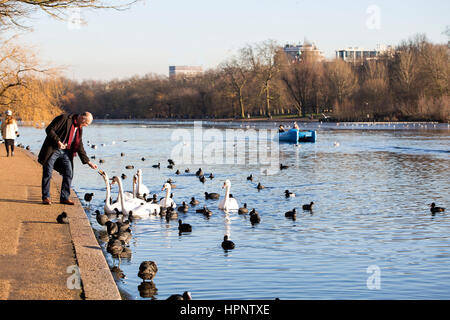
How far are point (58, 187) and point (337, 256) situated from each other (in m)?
8.15

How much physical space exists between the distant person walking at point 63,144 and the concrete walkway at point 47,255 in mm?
768

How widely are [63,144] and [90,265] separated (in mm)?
4668

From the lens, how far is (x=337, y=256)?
35.8 feet

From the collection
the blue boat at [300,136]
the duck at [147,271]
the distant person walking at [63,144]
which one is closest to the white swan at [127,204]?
the distant person walking at [63,144]

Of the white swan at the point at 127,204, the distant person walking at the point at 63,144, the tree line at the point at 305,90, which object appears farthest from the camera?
the tree line at the point at 305,90

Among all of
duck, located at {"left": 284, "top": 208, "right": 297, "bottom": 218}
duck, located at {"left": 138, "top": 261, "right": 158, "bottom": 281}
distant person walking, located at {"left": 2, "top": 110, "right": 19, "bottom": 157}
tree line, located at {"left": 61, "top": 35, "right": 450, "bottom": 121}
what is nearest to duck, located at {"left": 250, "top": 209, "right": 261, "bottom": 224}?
duck, located at {"left": 284, "top": 208, "right": 297, "bottom": 218}

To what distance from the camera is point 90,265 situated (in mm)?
8305

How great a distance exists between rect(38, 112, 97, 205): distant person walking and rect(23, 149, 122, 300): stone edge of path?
1604mm

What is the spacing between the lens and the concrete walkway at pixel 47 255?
7098 millimetres

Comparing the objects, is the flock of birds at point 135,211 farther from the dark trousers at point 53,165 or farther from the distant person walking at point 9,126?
the distant person walking at point 9,126

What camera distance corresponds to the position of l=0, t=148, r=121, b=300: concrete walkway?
7098mm

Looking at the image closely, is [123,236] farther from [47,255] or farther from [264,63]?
[264,63]

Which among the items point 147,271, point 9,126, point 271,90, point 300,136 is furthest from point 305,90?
point 147,271
